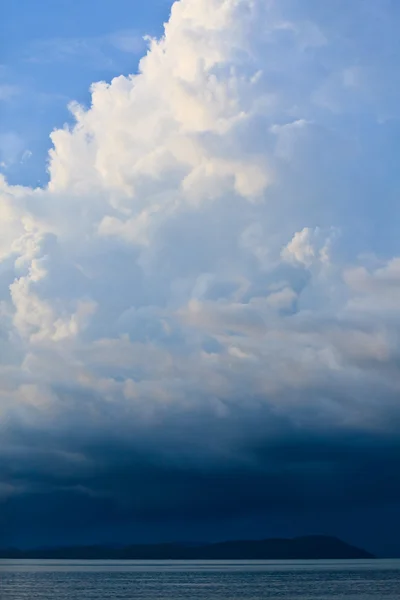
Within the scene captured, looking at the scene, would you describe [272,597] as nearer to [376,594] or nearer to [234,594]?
[234,594]

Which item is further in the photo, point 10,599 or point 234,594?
point 234,594

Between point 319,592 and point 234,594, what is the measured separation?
22.5 metres

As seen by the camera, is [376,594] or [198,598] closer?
[198,598]

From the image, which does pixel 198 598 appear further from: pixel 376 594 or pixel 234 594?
pixel 376 594

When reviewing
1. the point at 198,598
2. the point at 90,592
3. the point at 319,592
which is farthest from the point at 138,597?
the point at 319,592

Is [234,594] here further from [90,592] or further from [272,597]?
[90,592]

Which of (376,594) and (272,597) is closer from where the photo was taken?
(272,597)

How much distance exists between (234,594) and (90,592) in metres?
33.7

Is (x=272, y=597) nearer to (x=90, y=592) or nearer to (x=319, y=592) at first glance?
(x=319, y=592)

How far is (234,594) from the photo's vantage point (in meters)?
185

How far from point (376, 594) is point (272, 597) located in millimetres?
28792

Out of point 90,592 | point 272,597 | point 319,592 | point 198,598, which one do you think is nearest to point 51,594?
point 90,592

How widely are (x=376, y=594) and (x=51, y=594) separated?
232 ft

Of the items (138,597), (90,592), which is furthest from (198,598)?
(90,592)
